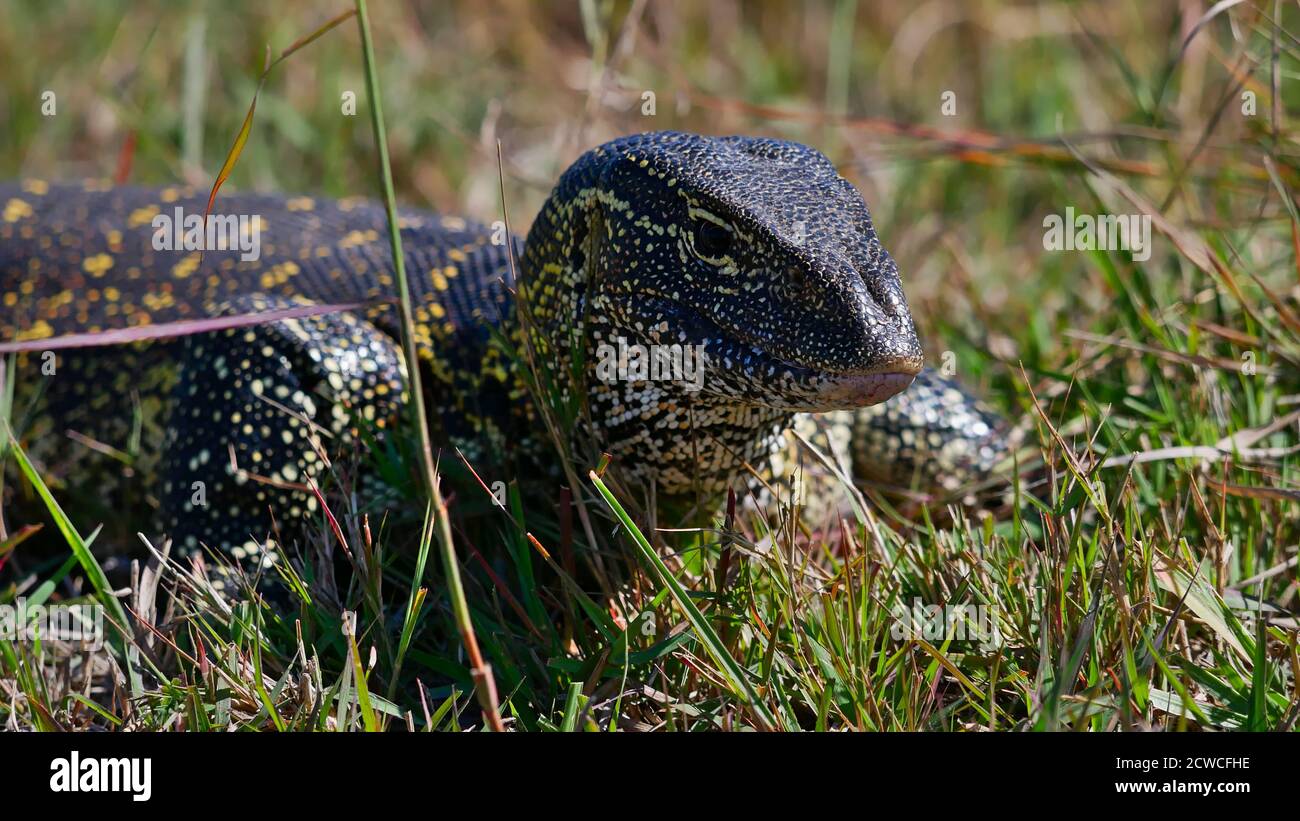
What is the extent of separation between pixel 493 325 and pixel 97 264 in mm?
1555

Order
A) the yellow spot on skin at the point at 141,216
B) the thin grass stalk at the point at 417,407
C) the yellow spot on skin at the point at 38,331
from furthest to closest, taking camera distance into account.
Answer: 1. the yellow spot on skin at the point at 141,216
2. the yellow spot on skin at the point at 38,331
3. the thin grass stalk at the point at 417,407

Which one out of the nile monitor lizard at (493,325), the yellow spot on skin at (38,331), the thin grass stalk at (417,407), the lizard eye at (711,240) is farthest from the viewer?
A: the yellow spot on skin at (38,331)

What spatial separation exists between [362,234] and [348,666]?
2195 millimetres

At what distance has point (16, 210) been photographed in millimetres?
4887

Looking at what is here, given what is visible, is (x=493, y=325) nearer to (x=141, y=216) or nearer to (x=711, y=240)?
(x=711, y=240)

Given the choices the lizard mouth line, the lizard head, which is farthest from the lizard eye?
the lizard mouth line

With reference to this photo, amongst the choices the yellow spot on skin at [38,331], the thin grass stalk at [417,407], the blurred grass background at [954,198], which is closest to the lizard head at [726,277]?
the blurred grass background at [954,198]

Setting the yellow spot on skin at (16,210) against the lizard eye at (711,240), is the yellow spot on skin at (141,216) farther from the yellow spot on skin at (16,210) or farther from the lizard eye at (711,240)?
the lizard eye at (711,240)

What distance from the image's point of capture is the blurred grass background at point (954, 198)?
10.3 feet

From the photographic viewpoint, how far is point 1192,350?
4469 millimetres

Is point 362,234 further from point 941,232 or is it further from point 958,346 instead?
point 941,232

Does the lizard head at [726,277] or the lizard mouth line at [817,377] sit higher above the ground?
the lizard head at [726,277]
